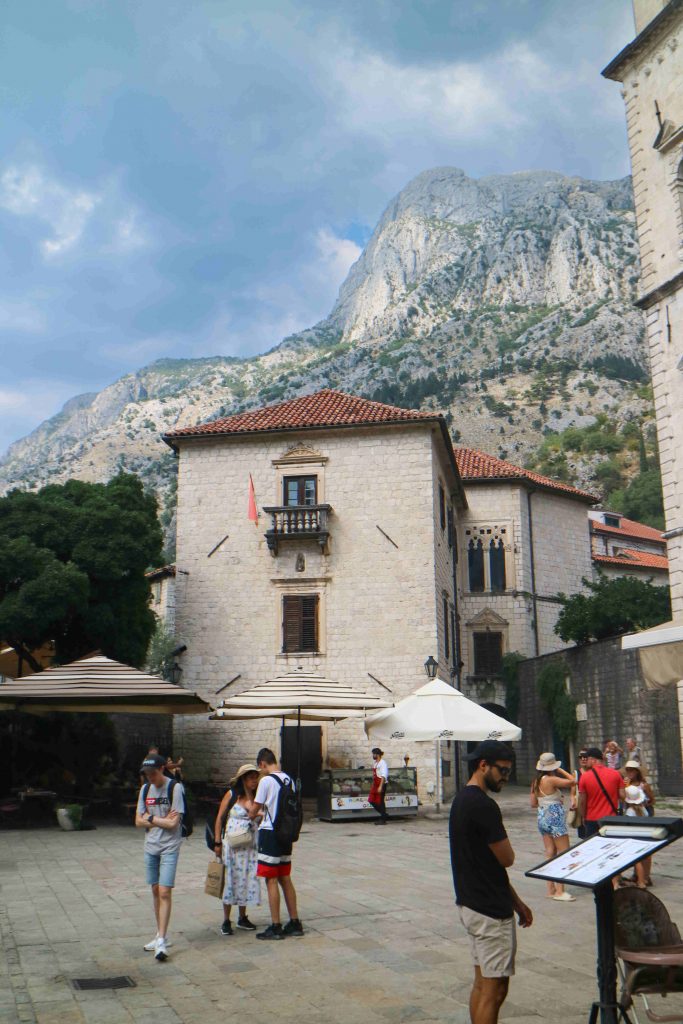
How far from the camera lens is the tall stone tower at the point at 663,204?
1909 cm

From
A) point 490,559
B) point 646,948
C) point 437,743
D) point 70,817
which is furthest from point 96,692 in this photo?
point 490,559

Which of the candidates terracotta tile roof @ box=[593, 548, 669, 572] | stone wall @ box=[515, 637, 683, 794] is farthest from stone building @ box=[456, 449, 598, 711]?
terracotta tile roof @ box=[593, 548, 669, 572]

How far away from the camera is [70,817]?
18.7 meters

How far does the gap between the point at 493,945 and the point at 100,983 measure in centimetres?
353

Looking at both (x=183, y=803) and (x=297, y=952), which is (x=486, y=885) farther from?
(x=183, y=803)

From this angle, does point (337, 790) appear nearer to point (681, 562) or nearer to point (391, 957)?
point (681, 562)

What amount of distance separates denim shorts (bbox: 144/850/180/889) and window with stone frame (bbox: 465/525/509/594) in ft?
94.1

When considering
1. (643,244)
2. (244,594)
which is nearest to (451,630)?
(244,594)

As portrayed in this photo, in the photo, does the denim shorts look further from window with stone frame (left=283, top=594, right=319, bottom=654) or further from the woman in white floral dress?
window with stone frame (left=283, top=594, right=319, bottom=654)

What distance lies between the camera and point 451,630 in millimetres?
30172

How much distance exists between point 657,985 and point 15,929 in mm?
6678

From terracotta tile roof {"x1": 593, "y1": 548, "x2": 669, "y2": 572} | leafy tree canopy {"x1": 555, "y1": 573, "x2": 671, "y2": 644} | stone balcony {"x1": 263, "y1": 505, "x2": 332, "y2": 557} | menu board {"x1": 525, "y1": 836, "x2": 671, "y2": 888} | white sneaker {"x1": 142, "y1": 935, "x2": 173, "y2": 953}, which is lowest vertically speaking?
white sneaker {"x1": 142, "y1": 935, "x2": 173, "y2": 953}

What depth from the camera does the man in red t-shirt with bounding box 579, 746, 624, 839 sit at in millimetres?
10562

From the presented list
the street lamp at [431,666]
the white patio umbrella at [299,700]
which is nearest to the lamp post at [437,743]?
the street lamp at [431,666]
